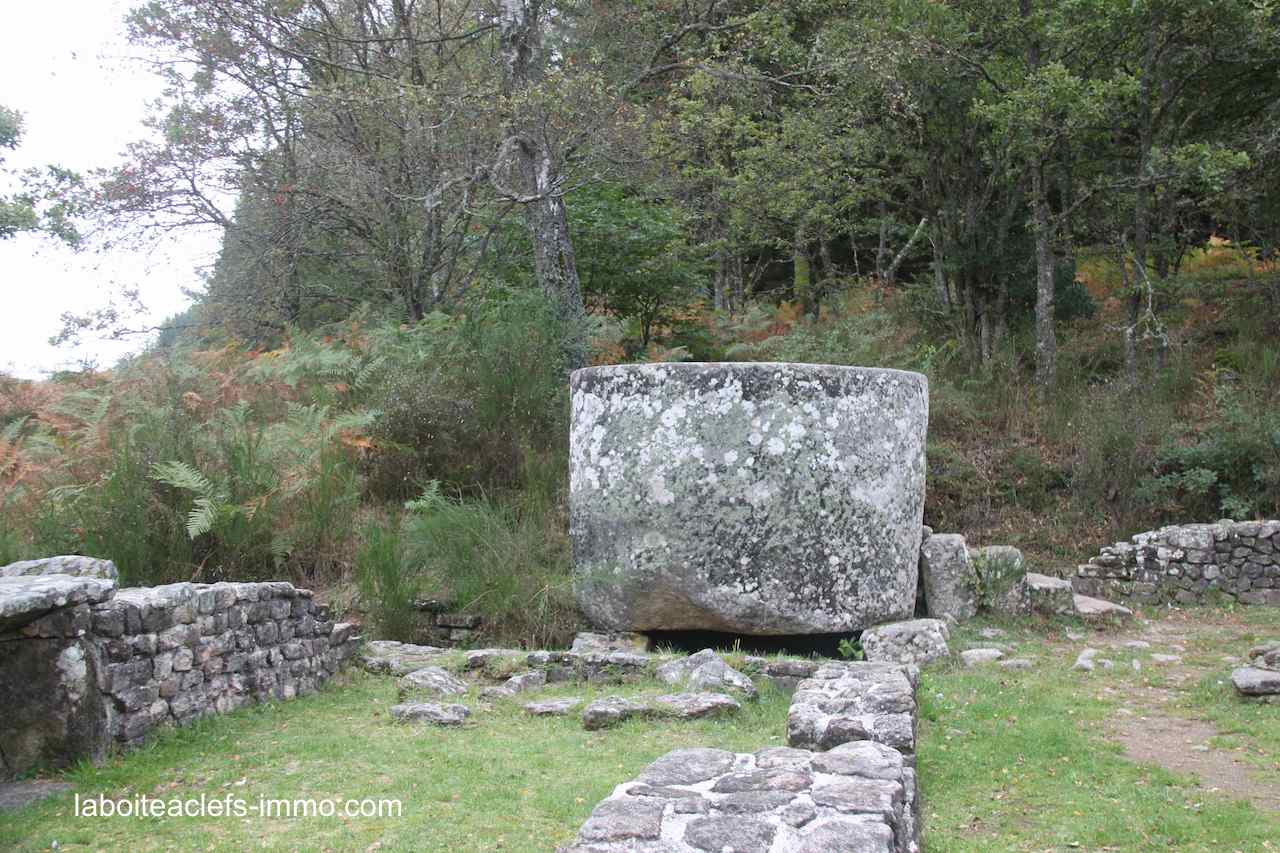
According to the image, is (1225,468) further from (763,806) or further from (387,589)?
(763,806)

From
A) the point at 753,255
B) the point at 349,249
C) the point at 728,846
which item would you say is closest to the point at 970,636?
the point at 728,846

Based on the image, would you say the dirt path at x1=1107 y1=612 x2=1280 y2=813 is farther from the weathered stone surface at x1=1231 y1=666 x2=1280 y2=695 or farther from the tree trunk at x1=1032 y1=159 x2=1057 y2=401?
the tree trunk at x1=1032 y1=159 x2=1057 y2=401

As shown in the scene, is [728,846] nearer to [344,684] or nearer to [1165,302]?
[344,684]

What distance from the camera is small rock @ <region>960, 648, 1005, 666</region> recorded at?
702 centimetres

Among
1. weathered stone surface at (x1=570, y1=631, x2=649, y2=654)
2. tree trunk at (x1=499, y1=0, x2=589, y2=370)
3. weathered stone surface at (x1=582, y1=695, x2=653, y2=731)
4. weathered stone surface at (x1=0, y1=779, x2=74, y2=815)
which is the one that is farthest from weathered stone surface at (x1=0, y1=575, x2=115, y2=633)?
tree trunk at (x1=499, y1=0, x2=589, y2=370)

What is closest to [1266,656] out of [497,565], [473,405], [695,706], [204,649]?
[695,706]

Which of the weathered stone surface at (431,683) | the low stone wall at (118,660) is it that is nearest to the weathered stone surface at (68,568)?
the low stone wall at (118,660)

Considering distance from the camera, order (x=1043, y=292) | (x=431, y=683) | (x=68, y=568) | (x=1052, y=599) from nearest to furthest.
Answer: (x=68, y=568), (x=431, y=683), (x=1052, y=599), (x=1043, y=292)

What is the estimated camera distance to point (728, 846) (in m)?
2.92

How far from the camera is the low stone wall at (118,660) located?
15.4 ft

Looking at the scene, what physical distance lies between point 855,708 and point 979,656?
2.67 meters

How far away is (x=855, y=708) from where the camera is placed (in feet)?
15.6

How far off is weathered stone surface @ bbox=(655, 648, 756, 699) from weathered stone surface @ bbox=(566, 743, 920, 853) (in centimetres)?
210

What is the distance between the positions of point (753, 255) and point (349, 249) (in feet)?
28.9
